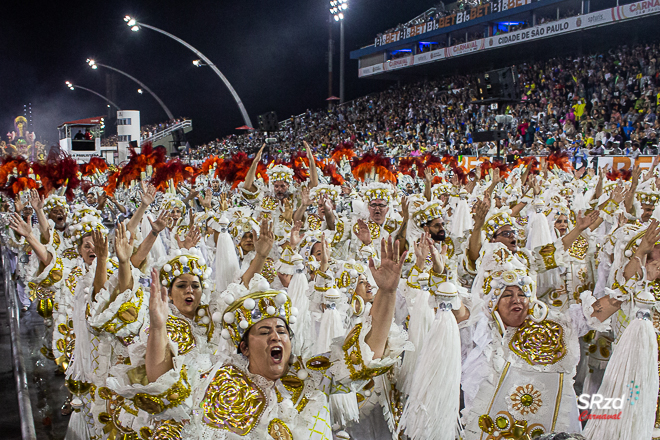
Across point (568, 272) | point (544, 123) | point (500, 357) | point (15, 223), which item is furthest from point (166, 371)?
point (544, 123)

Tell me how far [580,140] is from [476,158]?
14.0 ft

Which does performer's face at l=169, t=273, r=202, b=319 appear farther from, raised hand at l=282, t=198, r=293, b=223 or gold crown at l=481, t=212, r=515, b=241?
raised hand at l=282, t=198, r=293, b=223

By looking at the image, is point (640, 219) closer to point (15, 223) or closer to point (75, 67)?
point (15, 223)

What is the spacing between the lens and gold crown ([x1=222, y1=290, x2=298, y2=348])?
260 centimetres

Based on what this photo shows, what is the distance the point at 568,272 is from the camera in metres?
5.64

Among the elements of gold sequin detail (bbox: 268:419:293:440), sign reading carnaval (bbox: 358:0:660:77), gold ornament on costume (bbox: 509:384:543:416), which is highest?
sign reading carnaval (bbox: 358:0:660:77)

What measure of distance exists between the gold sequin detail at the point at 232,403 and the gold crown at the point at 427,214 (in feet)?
10.1

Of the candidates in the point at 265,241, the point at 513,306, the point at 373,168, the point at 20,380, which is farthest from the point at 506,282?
the point at 373,168

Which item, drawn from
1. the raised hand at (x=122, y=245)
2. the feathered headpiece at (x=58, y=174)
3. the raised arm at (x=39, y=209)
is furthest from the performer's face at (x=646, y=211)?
the feathered headpiece at (x=58, y=174)

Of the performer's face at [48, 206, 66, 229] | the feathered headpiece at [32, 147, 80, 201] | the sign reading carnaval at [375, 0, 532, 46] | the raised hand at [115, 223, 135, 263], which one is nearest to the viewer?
the raised hand at [115, 223, 135, 263]

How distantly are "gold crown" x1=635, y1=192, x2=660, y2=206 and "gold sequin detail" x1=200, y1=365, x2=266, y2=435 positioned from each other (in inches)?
209

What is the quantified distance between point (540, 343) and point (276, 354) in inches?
63.9

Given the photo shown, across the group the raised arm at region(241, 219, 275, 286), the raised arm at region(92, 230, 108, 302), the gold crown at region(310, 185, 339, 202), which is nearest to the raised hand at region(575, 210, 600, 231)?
the raised arm at region(241, 219, 275, 286)

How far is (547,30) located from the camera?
2166 cm
